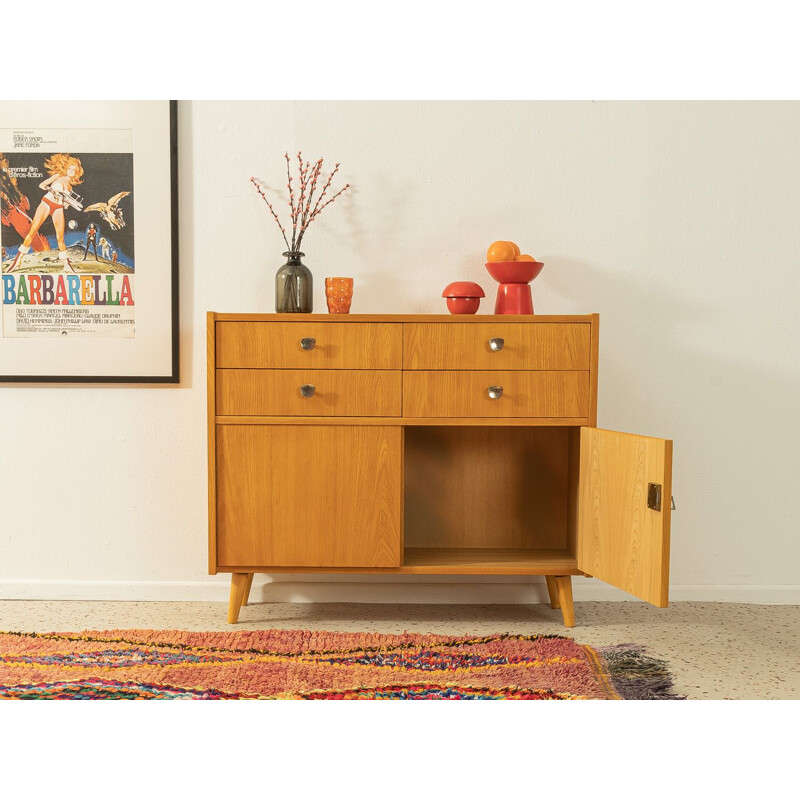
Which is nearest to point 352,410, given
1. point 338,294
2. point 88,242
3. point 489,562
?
point 338,294

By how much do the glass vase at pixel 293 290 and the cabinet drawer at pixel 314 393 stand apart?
0.85 feet

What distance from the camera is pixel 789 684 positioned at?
1.79m

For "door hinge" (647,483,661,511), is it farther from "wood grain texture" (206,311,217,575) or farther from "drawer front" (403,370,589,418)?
"wood grain texture" (206,311,217,575)

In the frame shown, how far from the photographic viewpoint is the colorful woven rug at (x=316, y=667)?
1.67 m

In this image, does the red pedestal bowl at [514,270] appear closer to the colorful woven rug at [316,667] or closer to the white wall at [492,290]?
the white wall at [492,290]

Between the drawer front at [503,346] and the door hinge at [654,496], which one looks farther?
the drawer front at [503,346]

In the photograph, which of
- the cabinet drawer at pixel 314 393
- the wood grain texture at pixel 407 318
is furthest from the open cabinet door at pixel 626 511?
the cabinet drawer at pixel 314 393

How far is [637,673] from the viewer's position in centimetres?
182

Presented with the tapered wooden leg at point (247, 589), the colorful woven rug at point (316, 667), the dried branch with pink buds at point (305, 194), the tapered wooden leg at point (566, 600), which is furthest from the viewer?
the dried branch with pink buds at point (305, 194)

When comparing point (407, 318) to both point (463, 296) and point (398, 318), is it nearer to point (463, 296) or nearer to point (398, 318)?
point (398, 318)

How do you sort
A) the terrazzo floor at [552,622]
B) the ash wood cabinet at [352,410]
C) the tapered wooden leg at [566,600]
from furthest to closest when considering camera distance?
1. the tapered wooden leg at [566,600]
2. the ash wood cabinet at [352,410]
3. the terrazzo floor at [552,622]

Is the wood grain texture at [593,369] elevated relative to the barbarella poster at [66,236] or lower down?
lower down
